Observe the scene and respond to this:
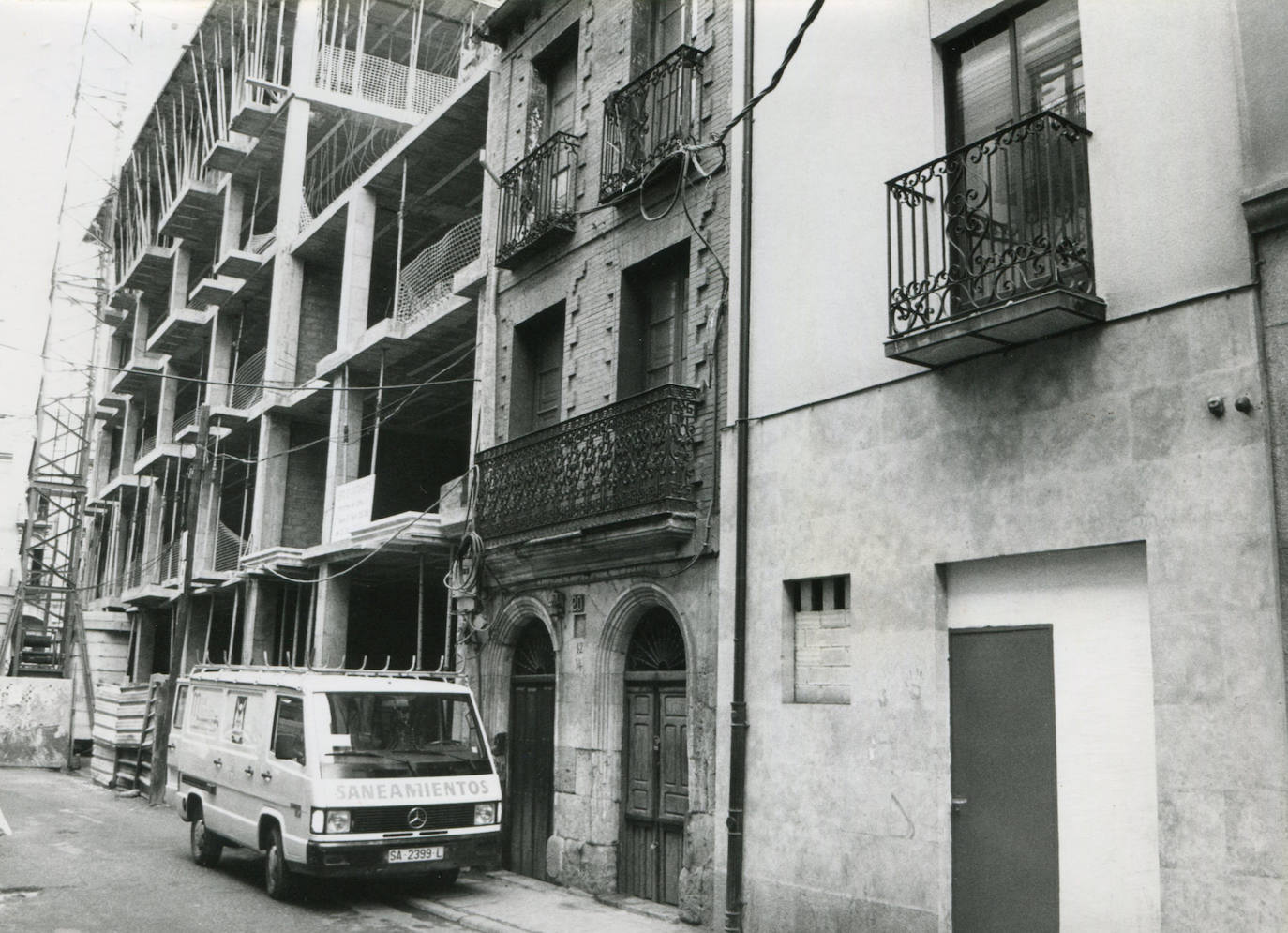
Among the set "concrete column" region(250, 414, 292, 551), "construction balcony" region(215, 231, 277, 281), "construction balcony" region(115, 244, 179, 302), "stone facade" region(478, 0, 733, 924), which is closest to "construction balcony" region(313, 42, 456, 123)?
"construction balcony" region(215, 231, 277, 281)

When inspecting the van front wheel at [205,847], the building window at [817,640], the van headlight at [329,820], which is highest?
the building window at [817,640]

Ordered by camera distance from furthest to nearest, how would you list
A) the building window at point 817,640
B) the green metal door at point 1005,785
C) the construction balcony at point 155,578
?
the construction balcony at point 155,578 < the building window at point 817,640 < the green metal door at point 1005,785

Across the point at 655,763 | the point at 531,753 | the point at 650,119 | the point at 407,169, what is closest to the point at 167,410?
the point at 407,169

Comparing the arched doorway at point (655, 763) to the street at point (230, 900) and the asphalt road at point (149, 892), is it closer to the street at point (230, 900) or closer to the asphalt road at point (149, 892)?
the street at point (230, 900)

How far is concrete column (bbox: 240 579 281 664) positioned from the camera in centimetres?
2433

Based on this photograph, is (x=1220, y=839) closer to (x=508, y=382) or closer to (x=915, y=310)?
(x=915, y=310)

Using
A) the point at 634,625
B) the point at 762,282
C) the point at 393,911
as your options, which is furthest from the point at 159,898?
the point at 762,282

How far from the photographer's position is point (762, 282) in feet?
36.3

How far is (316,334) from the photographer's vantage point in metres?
26.2

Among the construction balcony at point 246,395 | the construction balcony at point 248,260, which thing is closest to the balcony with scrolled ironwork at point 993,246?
the construction balcony at point 246,395

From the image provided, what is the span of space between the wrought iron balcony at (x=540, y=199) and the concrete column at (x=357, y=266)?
7546mm

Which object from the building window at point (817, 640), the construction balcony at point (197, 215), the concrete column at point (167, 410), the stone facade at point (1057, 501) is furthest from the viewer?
the concrete column at point (167, 410)

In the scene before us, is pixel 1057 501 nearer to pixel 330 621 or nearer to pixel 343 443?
pixel 330 621

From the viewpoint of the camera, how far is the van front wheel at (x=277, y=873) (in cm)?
1179
